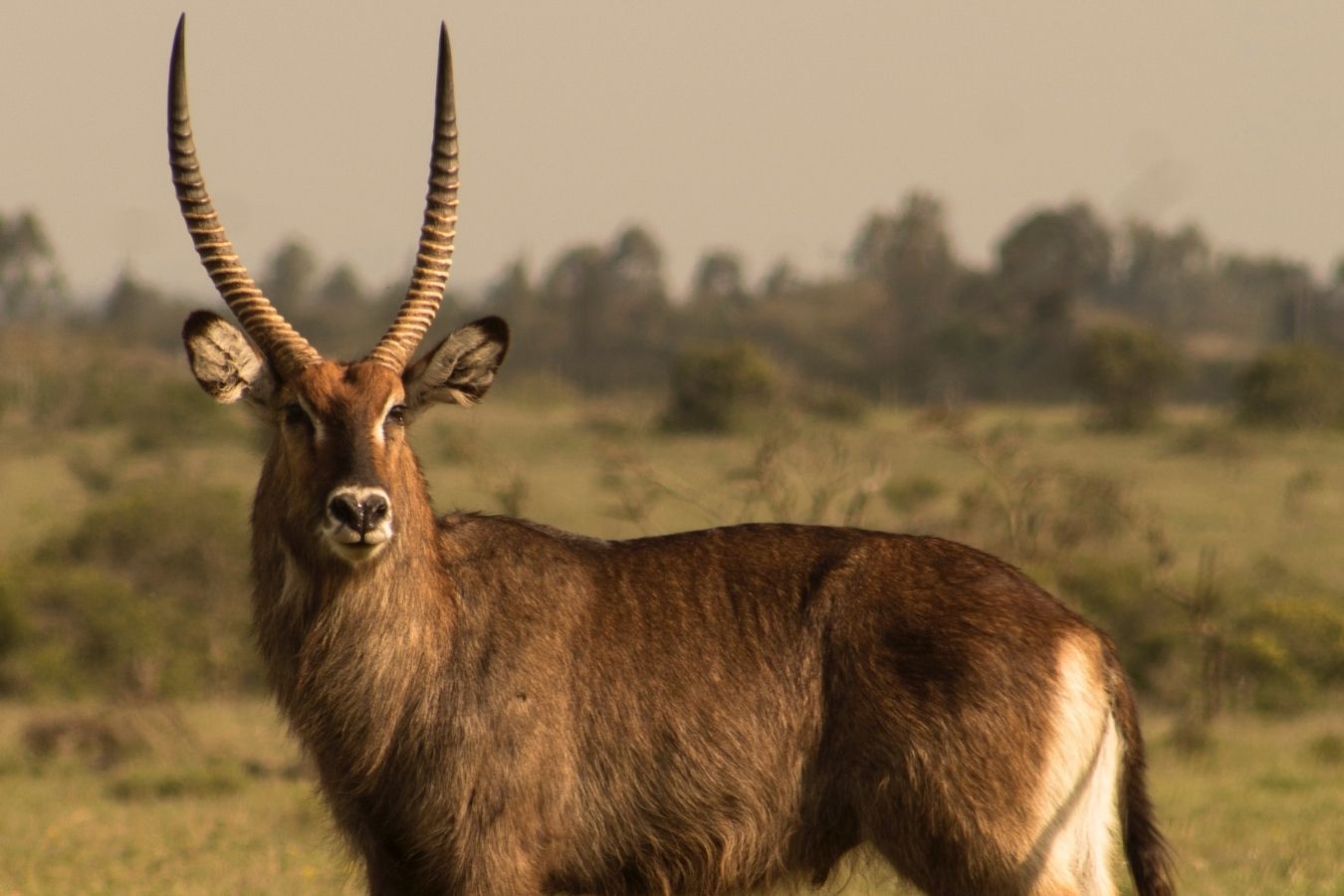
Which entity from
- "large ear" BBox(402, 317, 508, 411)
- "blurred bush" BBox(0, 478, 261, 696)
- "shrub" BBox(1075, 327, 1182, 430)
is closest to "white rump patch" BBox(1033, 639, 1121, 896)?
"large ear" BBox(402, 317, 508, 411)

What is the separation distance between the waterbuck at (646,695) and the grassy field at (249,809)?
20.1 inches

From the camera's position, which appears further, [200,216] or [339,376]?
[200,216]

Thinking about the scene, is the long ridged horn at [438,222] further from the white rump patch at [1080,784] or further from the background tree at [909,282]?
the background tree at [909,282]

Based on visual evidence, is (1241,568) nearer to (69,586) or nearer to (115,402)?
(69,586)

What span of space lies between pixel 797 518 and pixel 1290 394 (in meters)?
24.9

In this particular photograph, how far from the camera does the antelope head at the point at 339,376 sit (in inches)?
206

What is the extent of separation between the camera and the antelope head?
5223 mm

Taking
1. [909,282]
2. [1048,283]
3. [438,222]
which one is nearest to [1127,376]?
[1048,283]

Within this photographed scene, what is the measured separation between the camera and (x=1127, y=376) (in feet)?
143

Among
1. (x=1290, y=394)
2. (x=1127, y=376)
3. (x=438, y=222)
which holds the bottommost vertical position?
(x=1290, y=394)

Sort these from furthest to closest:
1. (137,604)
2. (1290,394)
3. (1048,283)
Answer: (1048,283) → (1290,394) → (137,604)

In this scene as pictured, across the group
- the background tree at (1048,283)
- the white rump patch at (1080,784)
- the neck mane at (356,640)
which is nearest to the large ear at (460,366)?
the neck mane at (356,640)

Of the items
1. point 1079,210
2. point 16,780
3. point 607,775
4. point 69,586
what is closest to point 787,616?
point 607,775

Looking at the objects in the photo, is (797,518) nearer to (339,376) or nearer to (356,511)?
(339,376)
